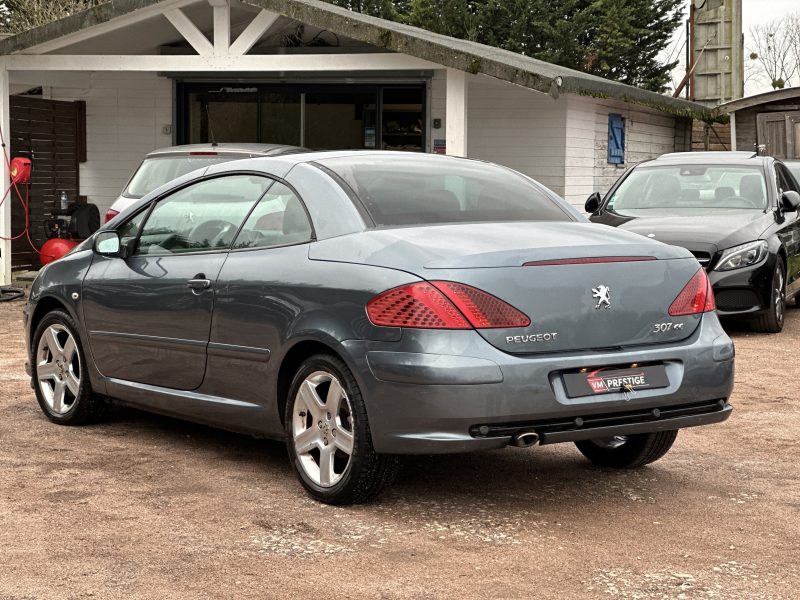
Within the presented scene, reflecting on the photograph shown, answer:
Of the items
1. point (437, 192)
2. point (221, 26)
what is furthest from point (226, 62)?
point (437, 192)

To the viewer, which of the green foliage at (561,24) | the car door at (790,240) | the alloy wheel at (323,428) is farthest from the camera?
the green foliage at (561,24)

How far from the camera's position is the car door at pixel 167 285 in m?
6.49

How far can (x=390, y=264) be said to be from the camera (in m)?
5.48

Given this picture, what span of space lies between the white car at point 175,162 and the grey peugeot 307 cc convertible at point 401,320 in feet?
20.1

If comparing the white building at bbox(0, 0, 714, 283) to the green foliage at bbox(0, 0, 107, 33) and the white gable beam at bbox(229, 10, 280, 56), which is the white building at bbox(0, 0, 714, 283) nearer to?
the white gable beam at bbox(229, 10, 280, 56)

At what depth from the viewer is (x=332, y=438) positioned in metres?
5.72

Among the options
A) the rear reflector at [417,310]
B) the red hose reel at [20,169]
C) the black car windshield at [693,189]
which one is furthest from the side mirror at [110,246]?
the red hose reel at [20,169]

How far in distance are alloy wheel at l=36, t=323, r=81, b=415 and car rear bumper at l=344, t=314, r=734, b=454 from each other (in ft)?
8.58

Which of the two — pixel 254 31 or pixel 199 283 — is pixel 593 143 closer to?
pixel 254 31

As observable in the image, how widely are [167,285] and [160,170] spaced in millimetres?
6962

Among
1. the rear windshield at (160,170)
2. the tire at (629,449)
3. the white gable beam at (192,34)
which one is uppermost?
the white gable beam at (192,34)

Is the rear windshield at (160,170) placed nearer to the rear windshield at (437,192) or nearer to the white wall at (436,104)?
the rear windshield at (437,192)

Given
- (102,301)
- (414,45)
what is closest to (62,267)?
(102,301)

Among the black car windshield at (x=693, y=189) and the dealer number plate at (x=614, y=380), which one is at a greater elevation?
the black car windshield at (x=693, y=189)
